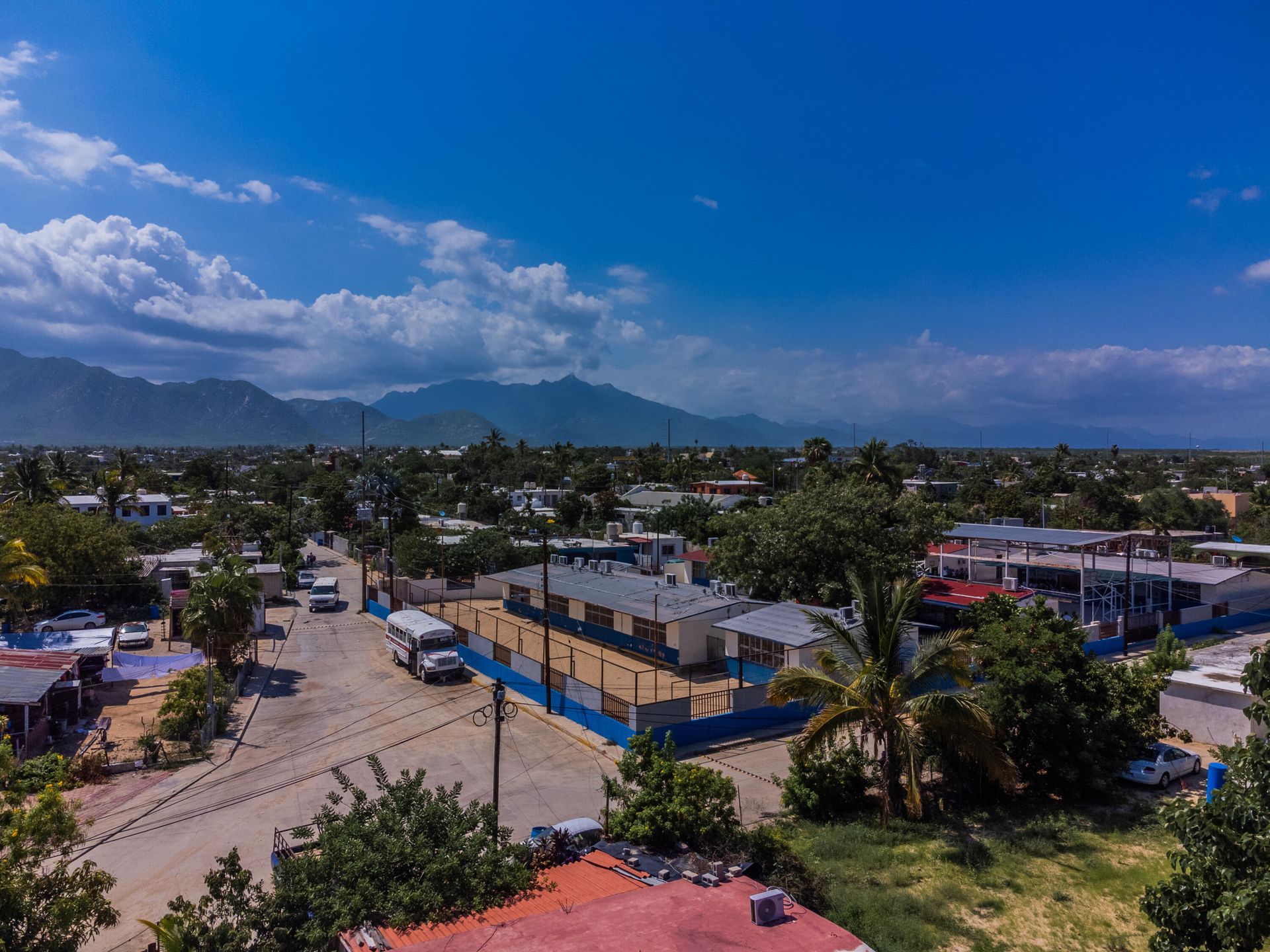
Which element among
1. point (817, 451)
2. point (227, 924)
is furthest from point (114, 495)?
point (227, 924)

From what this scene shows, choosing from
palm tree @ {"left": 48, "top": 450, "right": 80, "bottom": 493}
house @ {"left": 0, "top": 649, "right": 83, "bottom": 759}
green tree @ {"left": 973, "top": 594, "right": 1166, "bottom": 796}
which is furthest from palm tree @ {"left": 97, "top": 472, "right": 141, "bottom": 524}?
green tree @ {"left": 973, "top": 594, "right": 1166, "bottom": 796}

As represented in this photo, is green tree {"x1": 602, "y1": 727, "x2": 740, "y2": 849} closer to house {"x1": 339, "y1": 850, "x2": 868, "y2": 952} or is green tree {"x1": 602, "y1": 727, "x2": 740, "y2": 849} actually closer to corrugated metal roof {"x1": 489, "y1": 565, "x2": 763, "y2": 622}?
house {"x1": 339, "y1": 850, "x2": 868, "y2": 952}

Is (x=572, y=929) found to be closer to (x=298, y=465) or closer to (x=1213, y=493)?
(x=1213, y=493)

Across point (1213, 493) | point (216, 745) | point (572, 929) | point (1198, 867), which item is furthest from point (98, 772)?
point (1213, 493)

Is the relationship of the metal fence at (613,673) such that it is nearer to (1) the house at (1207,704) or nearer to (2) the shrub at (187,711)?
(2) the shrub at (187,711)

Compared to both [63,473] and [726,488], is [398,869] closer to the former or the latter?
[63,473]

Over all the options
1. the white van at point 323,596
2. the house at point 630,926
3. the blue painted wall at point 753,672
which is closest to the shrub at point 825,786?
the house at point 630,926

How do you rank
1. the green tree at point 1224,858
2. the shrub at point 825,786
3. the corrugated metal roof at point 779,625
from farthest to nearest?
the corrugated metal roof at point 779,625, the shrub at point 825,786, the green tree at point 1224,858
